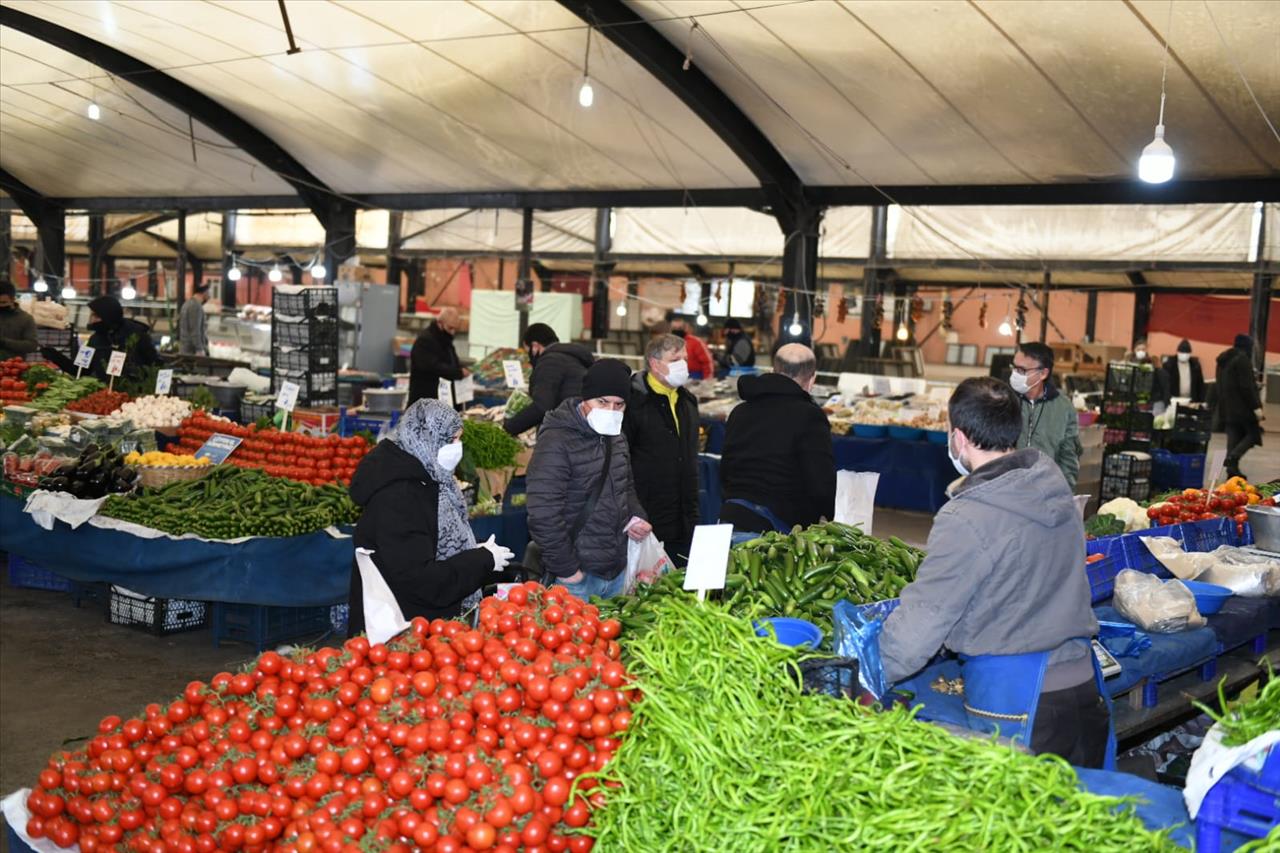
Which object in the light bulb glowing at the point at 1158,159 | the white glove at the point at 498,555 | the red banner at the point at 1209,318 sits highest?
the light bulb glowing at the point at 1158,159

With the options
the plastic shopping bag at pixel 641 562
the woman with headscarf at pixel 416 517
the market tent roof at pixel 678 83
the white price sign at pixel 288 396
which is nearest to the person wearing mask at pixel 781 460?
the plastic shopping bag at pixel 641 562

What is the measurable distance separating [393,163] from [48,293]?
27.0 ft

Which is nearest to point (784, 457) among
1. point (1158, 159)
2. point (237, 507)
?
point (237, 507)

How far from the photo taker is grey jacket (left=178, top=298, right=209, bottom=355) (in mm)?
15719

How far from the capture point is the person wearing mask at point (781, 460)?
5.39 m

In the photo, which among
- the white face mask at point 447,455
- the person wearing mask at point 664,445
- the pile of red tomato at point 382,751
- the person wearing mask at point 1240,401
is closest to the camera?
the pile of red tomato at point 382,751

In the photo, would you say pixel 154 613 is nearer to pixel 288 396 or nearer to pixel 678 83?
pixel 288 396

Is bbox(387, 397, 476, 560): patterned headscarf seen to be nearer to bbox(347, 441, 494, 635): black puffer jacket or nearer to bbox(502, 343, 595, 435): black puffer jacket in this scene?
bbox(347, 441, 494, 635): black puffer jacket

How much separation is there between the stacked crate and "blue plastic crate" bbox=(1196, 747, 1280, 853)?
910 cm

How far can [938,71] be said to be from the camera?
34.2ft

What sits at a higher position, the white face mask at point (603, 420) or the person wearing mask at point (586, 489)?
the white face mask at point (603, 420)

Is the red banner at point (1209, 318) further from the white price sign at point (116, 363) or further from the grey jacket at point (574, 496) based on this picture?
the grey jacket at point (574, 496)

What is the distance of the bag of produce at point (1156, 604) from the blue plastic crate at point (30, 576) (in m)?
6.46

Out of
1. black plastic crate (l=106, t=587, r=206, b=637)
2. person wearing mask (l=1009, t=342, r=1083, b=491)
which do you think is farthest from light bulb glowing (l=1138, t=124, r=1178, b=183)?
black plastic crate (l=106, t=587, r=206, b=637)
